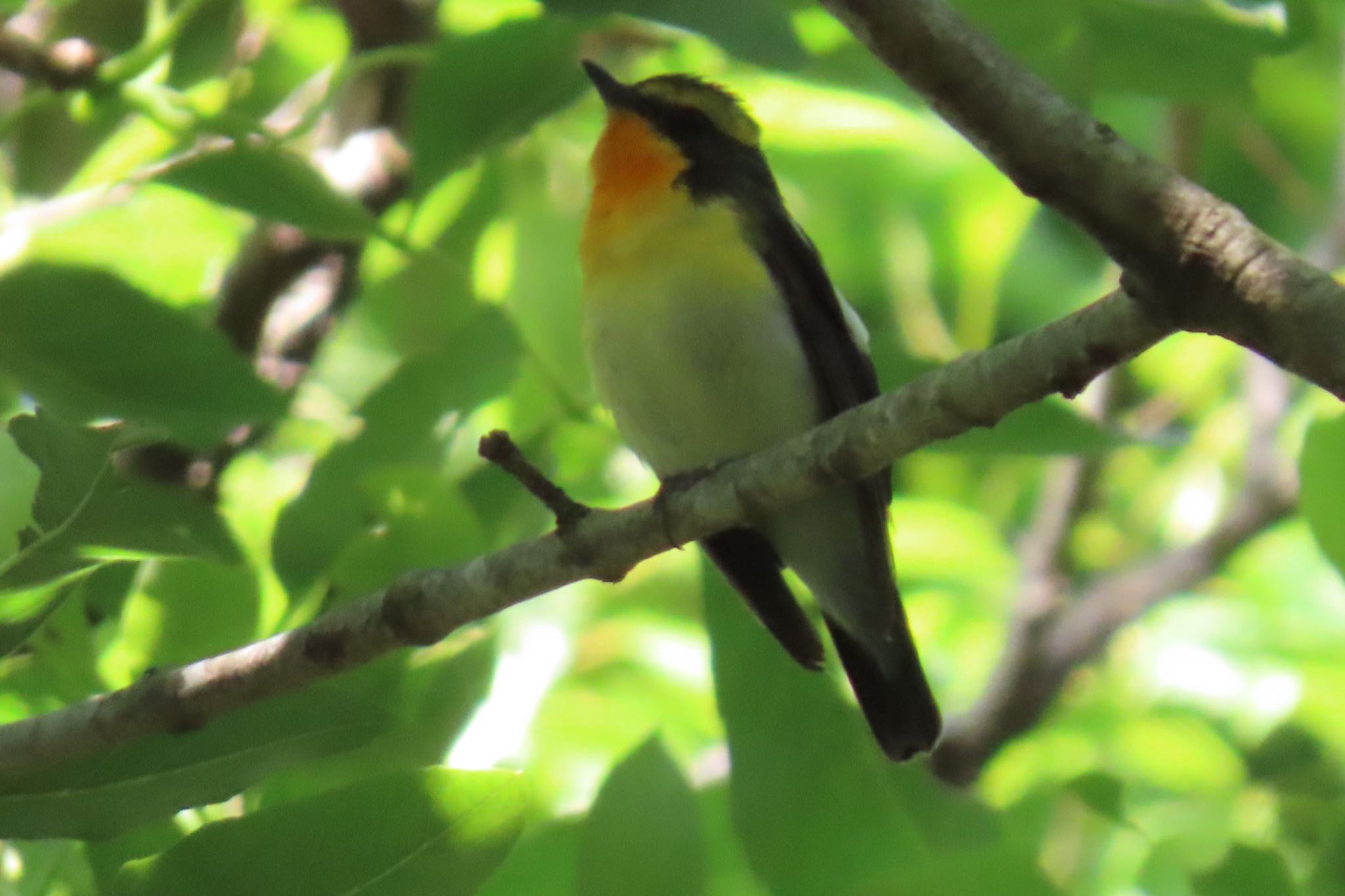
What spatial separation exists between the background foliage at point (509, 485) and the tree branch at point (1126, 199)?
1.87 feet

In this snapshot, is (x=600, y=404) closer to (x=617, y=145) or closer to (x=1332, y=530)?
(x=617, y=145)

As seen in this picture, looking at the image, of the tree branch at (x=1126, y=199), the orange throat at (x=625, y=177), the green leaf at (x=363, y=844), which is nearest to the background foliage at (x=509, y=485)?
the green leaf at (x=363, y=844)

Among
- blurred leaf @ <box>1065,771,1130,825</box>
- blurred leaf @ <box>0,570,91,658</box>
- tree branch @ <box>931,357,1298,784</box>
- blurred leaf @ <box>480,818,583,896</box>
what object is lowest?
A: tree branch @ <box>931,357,1298,784</box>

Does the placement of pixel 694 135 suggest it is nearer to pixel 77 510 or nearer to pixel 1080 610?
pixel 1080 610

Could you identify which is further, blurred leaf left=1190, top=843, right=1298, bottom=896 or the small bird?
the small bird

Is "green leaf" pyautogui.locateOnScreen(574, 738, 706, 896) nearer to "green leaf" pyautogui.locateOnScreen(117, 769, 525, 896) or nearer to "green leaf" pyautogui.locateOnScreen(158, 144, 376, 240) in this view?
"green leaf" pyautogui.locateOnScreen(117, 769, 525, 896)

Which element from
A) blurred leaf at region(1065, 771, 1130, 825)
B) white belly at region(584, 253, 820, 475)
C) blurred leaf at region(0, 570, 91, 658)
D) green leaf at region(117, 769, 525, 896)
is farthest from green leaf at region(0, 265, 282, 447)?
blurred leaf at region(1065, 771, 1130, 825)

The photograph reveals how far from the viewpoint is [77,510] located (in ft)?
6.31

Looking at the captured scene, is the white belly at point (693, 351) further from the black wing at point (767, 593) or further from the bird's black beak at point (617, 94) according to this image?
the bird's black beak at point (617, 94)

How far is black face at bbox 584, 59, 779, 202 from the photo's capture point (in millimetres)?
3904

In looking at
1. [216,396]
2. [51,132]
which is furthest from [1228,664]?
[51,132]

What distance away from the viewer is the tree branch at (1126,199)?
5.03ft

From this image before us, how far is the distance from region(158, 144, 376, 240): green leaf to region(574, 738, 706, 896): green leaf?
110 centimetres

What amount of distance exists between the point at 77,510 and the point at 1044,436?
1.48m
